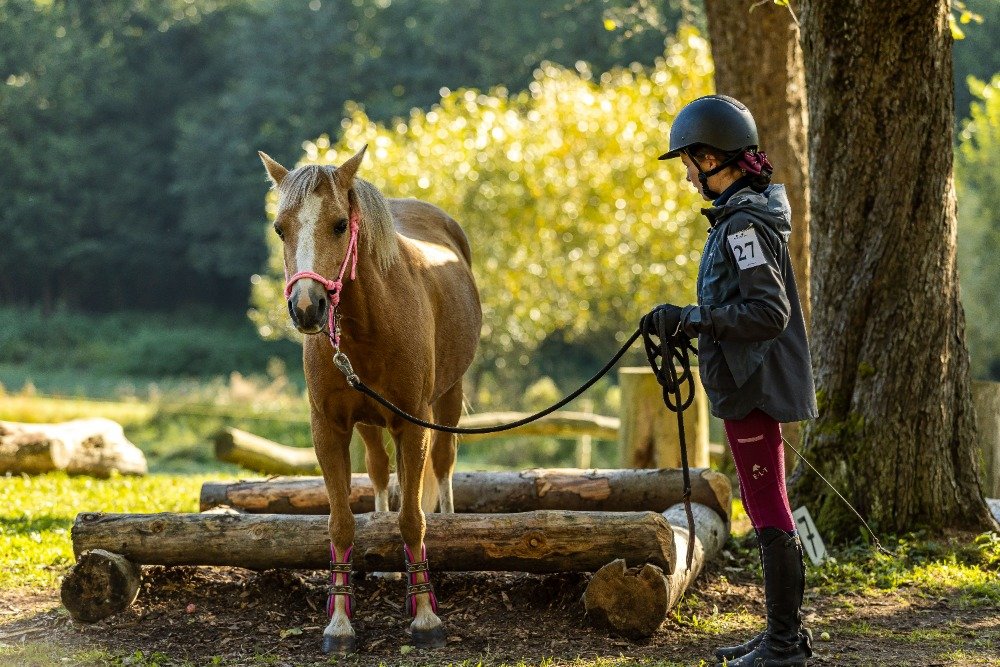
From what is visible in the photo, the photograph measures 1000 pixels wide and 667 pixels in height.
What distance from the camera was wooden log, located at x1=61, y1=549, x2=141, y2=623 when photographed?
5141mm

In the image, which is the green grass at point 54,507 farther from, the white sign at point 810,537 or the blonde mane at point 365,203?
the white sign at point 810,537

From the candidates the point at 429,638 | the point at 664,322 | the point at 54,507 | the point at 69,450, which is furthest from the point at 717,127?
the point at 69,450

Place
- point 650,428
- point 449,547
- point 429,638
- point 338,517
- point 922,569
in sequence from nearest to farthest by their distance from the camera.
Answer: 1. point 429,638
2. point 338,517
3. point 449,547
4. point 922,569
5. point 650,428

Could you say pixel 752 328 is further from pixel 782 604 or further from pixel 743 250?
pixel 782 604

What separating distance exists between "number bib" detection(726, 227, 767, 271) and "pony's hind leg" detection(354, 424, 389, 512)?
2.64 metres

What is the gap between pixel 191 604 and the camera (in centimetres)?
534

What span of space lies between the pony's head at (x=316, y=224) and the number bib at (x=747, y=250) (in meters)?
1.53

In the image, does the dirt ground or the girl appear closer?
the girl

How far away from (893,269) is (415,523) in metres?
3.14

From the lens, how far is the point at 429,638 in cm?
478

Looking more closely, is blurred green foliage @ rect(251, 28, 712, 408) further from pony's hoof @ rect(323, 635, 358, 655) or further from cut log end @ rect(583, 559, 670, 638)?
pony's hoof @ rect(323, 635, 358, 655)

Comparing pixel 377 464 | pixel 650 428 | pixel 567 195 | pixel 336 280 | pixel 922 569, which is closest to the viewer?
pixel 336 280

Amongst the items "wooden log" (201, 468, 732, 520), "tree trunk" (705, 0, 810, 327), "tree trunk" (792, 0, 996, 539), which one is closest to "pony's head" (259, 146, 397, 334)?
"wooden log" (201, 468, 732, 520)

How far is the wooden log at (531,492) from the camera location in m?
6.32
